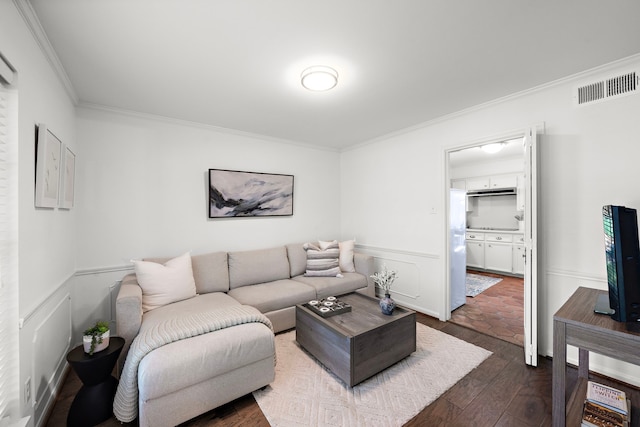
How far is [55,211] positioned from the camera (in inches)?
80.4

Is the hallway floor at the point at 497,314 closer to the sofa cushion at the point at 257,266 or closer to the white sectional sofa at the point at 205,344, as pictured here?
the white sectional sofa at the point at 205,344

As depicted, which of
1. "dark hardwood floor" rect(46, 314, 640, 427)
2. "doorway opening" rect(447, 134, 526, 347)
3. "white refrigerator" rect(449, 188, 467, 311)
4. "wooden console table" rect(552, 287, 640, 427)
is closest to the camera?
"wooden console table" rect(552, 287, 640, 427)

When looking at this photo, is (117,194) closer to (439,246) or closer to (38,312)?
(38,312)

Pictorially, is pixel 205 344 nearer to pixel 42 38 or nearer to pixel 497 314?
pixel 42 38

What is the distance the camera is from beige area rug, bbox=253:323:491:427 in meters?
1.74

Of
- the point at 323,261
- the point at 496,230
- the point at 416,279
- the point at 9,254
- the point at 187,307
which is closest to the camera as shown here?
the point at 9,254

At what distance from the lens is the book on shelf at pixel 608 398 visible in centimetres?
150

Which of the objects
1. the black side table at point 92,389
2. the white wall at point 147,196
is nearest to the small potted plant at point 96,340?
the black side table at point 92,389

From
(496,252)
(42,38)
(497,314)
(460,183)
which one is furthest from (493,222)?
(42,38)

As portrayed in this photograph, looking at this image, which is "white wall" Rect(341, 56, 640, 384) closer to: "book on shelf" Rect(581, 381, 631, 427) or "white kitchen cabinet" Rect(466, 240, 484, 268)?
"book on shelf" Rect(581, 381, 631, 427)

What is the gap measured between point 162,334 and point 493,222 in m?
6.83

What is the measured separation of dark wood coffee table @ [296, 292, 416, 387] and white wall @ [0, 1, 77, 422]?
182 cm

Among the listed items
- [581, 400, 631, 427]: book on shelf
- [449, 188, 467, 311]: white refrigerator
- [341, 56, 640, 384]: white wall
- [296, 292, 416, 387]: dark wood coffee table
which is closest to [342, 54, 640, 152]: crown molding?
[341, 56, 640, 384]: white wall

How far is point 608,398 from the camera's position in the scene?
→ 158 cm
